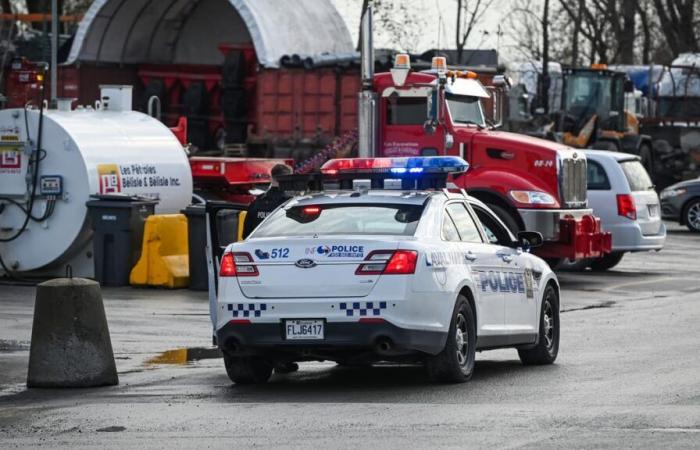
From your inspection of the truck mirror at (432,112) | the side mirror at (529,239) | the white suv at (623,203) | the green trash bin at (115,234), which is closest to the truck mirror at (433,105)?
the truck mirror at (432,112)

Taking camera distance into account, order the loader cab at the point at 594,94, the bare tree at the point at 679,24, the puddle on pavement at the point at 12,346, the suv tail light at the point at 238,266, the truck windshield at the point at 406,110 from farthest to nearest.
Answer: the bare tree at the point at 679,24 < the loader cab at the point at 594,94 < the truck windshield at the point at 406,110 < the puddle on pavement at the point at 12,346 < the suv tail light at the point at 238,266

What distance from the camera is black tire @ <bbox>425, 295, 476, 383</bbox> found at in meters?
12.5

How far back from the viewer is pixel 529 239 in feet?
47.6

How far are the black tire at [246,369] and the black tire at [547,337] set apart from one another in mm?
2534

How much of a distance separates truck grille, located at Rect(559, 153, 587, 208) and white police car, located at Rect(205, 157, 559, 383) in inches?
408

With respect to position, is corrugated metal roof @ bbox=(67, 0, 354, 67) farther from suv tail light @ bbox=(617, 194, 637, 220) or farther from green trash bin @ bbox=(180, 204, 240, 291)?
green trash bin @ bbox=(180, 204, 240, 291)

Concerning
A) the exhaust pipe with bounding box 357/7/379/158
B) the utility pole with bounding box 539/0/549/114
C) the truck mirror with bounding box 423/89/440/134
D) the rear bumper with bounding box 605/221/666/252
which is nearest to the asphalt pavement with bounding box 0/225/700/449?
the truck mirror with bounding box 423/89/440/134

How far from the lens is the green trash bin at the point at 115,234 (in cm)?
2272

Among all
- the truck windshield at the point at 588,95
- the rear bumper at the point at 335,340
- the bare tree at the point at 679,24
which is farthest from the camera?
the bare tree at the point at 679,24

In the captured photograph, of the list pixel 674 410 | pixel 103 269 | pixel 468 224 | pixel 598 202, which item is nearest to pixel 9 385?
pixel 468 224

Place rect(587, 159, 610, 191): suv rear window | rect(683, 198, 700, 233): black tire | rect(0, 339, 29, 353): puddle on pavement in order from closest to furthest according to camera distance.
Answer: rect(0, 339, 29, 353): puddle on pavement < rect(587, 159, 610, 191): suv rear window < rect(683, 198, 700, 233): black tire

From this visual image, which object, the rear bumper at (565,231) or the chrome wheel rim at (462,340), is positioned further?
the rear bumper at (565,231)

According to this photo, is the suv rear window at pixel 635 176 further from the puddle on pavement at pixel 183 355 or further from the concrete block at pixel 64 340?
the concrete block at pixel 64 340

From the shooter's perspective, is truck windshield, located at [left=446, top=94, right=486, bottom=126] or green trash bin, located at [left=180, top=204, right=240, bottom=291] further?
truck windshield, located at [left=446, top=94, right=486, bottom=126]
